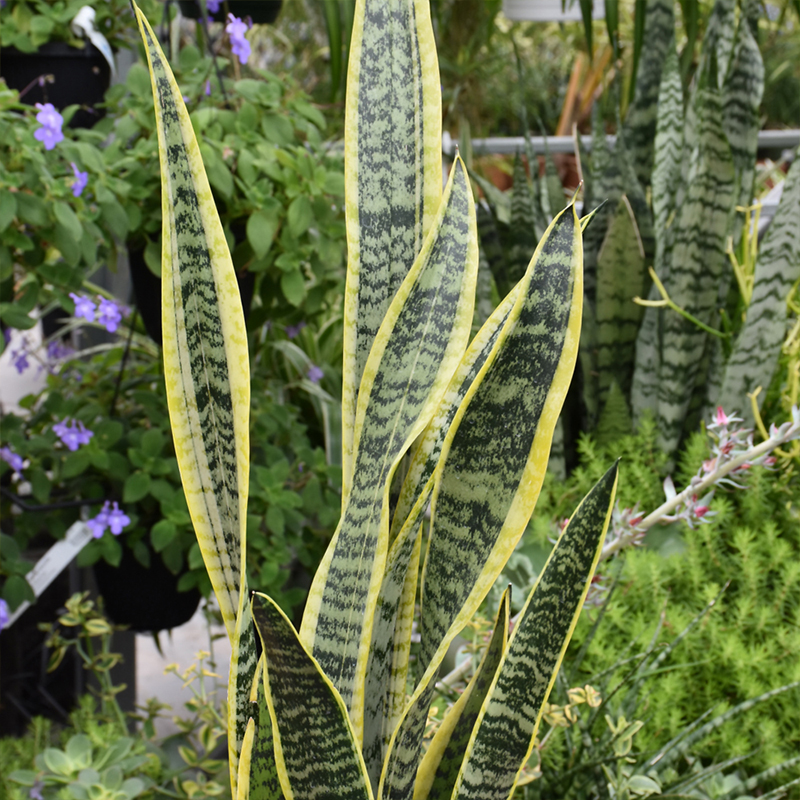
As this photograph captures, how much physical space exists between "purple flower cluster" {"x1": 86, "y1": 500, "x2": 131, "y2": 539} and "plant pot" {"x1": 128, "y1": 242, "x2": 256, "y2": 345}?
0.62 feet

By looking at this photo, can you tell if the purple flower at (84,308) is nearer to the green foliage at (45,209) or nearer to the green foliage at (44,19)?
the green foliage at (45,209)

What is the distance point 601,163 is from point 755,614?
677 mm

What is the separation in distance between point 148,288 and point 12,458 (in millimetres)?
219

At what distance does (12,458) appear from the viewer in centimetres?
76

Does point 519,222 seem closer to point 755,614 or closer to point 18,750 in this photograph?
point 755,614

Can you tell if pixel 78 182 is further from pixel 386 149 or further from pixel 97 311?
pixel 386 149

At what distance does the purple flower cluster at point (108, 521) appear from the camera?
754 millimetres

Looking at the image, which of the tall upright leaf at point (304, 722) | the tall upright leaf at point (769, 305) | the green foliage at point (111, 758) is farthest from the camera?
the tall upright leaf at point (769, 305)

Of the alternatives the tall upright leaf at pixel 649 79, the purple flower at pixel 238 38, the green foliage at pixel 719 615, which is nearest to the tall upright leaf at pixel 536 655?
the green foliage at pixel 719 615

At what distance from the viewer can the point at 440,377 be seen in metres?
0.38

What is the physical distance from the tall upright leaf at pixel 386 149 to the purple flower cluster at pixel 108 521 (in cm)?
42

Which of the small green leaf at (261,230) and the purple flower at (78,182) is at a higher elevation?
the purple flower at (78,182)

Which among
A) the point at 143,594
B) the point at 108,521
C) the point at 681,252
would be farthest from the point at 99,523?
the point at 681,252

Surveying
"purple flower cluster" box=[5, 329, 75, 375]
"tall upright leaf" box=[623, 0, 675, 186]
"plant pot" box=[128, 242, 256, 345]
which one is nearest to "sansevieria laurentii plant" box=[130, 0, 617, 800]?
"plant pot" box=[128, 242, 256, 345]
